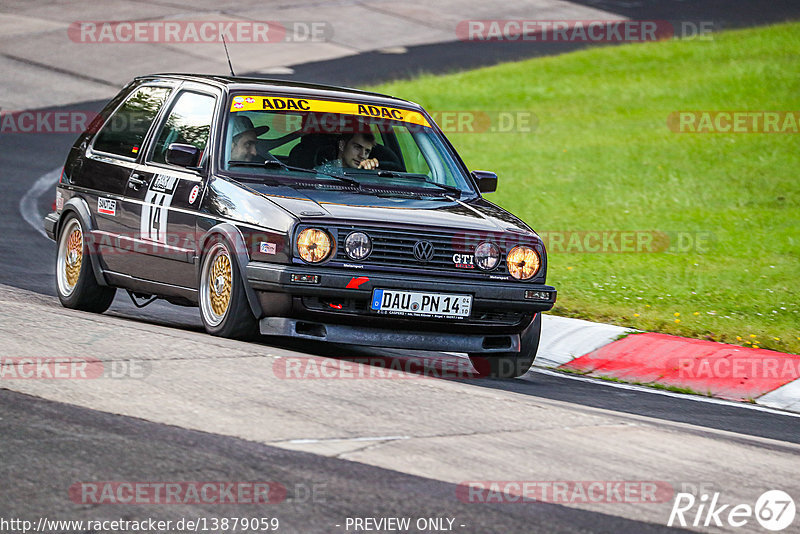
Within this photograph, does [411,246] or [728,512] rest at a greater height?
[411,246]

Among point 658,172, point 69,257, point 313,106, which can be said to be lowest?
point 69,257

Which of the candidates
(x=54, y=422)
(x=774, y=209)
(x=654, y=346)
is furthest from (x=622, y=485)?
(x=774, y=209)

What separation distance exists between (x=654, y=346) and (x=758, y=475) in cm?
389

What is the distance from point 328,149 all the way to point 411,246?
4.17 feet

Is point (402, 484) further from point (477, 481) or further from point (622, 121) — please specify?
point (622, 121)

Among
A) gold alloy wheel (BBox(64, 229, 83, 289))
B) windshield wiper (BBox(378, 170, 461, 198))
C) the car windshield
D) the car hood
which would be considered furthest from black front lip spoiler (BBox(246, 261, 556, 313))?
gold alloy wheel (BBox(64, 229, 83, 289))

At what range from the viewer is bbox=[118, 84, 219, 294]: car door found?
8.41 m

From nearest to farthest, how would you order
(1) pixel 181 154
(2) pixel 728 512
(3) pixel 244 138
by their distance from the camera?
(2) pixel 728 512, (1) pixel 181 154, (3) pixel 244 138

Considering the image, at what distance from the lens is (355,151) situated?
880 cm

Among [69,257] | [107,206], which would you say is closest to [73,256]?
[69,257]

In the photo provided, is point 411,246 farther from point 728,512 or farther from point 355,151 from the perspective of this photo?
point 728,512

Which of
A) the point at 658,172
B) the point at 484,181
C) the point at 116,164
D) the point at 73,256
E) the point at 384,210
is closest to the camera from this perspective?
the point at 384,210

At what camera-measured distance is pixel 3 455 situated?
5129mm

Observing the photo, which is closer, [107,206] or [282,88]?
[282,88]
